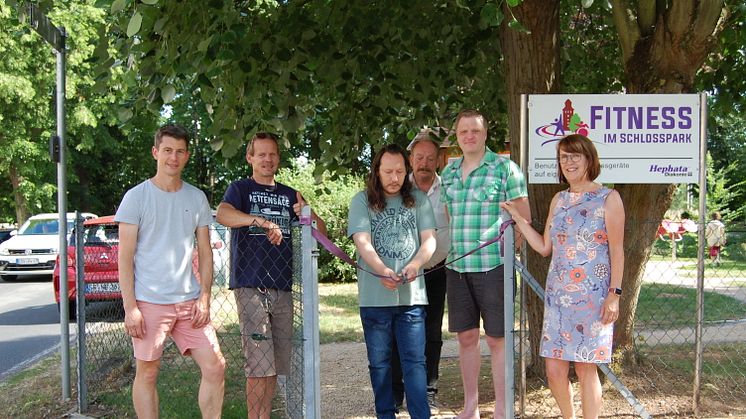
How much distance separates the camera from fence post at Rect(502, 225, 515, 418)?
14.1ft

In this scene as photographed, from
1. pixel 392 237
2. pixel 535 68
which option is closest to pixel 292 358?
pixel 392 237

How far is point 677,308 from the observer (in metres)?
11.3

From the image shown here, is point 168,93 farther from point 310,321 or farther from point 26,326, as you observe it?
point 26,326

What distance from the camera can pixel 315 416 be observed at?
13.4 ft

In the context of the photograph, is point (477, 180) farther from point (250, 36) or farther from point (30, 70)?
point (30, 70)

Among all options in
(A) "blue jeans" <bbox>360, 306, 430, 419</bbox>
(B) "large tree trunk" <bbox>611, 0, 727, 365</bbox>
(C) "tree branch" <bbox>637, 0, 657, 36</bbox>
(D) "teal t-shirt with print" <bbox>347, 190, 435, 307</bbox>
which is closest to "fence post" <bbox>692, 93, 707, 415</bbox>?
(B) "large tree trunk" <bbox>611, 0, 727, 365</bbox>

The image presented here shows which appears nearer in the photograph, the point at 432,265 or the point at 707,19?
the point at 432,265

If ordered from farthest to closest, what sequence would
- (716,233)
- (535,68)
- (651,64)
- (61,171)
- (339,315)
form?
1. (339,315)
2. (61,171)
3. (716,233)
4. (535,68)
5. (651,64)

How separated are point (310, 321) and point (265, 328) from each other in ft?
1.62

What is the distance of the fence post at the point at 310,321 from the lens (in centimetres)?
405

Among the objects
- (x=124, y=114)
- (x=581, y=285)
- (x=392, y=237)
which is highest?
(x=124, y=114)

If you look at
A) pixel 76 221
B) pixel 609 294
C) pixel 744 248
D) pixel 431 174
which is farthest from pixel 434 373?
pixel 744 248

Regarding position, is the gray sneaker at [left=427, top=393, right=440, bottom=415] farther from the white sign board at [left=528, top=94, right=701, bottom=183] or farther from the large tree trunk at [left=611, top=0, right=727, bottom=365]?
the white sign board at [left=528, top=94, right=701, bottom=183]

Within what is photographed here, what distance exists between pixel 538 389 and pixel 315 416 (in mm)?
2392
